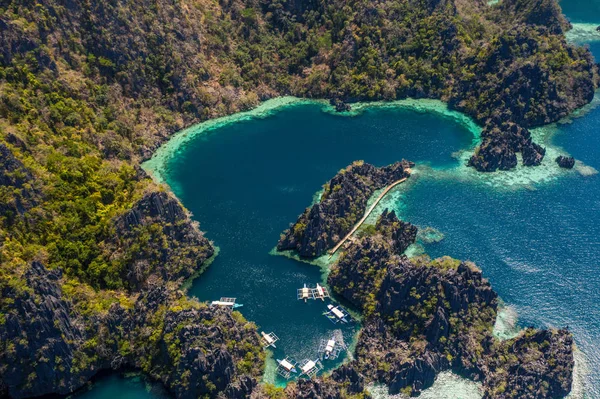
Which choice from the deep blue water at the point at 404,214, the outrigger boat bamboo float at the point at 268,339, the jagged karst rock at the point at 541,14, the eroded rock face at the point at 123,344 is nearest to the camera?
Answer: the eroded rock face at the point at 123,344

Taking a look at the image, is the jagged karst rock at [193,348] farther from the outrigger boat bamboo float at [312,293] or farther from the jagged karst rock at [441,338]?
the jagged karst rock at [441,338]

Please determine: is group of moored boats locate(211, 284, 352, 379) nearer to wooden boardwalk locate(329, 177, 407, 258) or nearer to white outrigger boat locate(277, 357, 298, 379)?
white outrigger boat locate(277, 357, 298, 379)

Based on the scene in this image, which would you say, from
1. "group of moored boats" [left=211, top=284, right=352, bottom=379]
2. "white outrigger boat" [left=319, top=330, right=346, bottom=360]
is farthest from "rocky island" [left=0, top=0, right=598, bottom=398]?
"white outrigger boat" [left=319, top=330, right=346, bottom=360]

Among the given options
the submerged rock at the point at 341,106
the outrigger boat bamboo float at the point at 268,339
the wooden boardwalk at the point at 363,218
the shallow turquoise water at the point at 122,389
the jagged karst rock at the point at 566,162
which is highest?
the submerged rock at the point at 341,106

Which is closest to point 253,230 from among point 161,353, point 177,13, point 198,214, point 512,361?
point 198,214

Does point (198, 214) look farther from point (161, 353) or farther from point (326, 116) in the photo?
point (326, 116)

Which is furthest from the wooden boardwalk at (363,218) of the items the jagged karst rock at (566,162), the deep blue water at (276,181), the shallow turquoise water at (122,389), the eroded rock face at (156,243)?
the shallow turquoise water at (122,389)

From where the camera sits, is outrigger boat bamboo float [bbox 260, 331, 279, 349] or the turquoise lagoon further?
the turquoise lagoon
